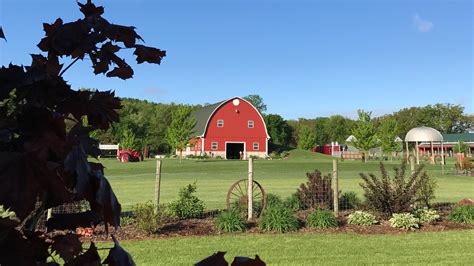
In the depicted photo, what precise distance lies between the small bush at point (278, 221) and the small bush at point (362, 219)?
1.34 metres

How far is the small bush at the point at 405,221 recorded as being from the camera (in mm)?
9336

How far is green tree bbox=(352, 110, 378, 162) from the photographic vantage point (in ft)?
158

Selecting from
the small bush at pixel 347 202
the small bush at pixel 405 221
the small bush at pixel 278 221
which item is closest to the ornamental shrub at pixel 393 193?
the small bush at pixel 405 221

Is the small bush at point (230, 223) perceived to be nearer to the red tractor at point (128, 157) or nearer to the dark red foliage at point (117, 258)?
the dark red foliage at point (117, 258)

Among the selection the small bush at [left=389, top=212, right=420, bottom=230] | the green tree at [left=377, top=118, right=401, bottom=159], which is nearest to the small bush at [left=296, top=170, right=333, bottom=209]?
the small bush at [left=389, top=212, right=420, bottom=230]

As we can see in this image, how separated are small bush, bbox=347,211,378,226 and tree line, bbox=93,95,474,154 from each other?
39101mm

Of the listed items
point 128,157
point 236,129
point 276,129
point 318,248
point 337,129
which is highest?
point 337,129

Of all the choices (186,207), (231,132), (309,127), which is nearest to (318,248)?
(186,207)

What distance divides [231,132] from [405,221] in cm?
4520

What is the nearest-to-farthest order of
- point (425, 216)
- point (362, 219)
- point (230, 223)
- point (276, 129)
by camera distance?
1. point (230, 223)
2. point (362, 219)
3. point (425, 216)
4. point (276, 129)

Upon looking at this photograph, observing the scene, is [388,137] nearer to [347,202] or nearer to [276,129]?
[276,129]

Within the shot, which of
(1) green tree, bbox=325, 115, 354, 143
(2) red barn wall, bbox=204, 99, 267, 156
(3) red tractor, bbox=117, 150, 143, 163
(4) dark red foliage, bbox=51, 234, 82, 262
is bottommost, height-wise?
(4) dark red foliage, bbox=51, 234, 82, 262

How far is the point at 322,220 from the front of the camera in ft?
30.5

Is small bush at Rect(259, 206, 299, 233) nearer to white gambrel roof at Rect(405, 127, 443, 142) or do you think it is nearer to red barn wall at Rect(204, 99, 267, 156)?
white gambrel roof at Rect(405, 127, 443, 142)
